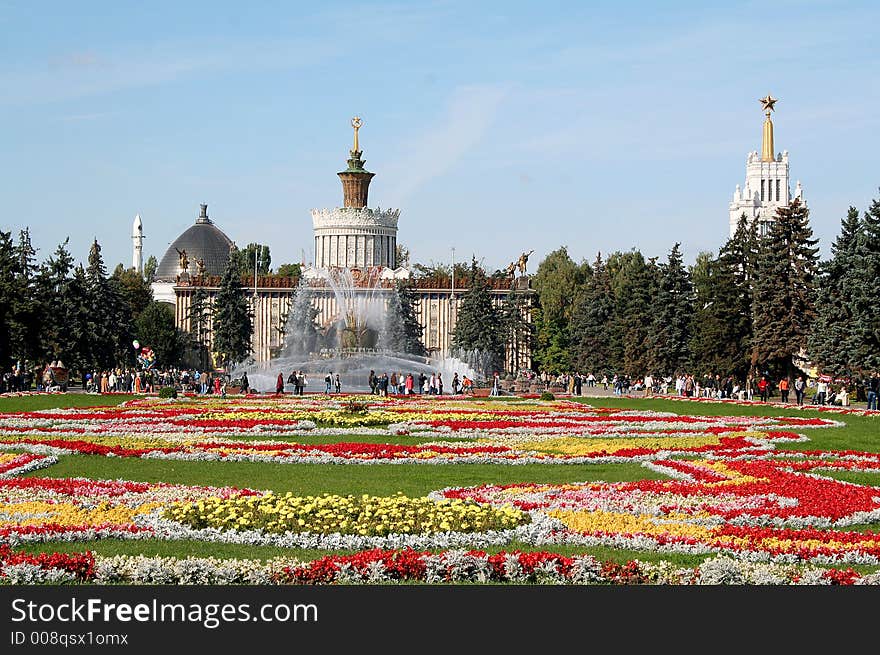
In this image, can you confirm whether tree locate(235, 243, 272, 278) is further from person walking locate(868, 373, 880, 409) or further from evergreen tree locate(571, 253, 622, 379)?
person walking locate(868, 373, 880, 409)

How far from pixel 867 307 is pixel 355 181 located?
63.6 meters

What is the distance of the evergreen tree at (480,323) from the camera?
73.7 m

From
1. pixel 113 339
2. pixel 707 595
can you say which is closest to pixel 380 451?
pixel 707 595

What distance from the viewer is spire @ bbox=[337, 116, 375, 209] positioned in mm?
98438

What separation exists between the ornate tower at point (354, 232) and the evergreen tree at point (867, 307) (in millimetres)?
62073

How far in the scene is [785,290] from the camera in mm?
45156

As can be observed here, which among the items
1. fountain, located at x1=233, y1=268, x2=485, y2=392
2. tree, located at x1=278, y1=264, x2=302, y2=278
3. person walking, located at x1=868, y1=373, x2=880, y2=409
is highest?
tree, located at x1=278, y1=264, x2=302, y2=278

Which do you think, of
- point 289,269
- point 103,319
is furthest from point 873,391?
point 289,269

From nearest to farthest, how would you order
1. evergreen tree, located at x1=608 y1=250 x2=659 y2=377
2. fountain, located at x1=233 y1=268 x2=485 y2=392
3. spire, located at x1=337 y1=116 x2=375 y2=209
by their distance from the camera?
fountain, located at x1=233 y1=268 x2=485 y2=392 < evergreen tree, located at x1=608 y1=250 x2=659 y2=377 < spire, located at x1=337 y1=116 x2=375 y2=209

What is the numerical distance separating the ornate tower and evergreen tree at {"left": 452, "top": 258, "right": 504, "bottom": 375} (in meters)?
Result: 26.3

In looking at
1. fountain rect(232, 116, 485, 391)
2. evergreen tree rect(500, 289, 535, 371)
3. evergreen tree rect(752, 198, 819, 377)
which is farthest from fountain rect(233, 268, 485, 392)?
evergreen tree rect(752, 198, 819, 377)

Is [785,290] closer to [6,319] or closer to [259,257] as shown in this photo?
[6,319]

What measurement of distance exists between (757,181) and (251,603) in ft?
388

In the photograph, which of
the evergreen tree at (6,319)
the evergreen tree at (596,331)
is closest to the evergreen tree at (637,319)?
the evergreen tree at (596,331)
